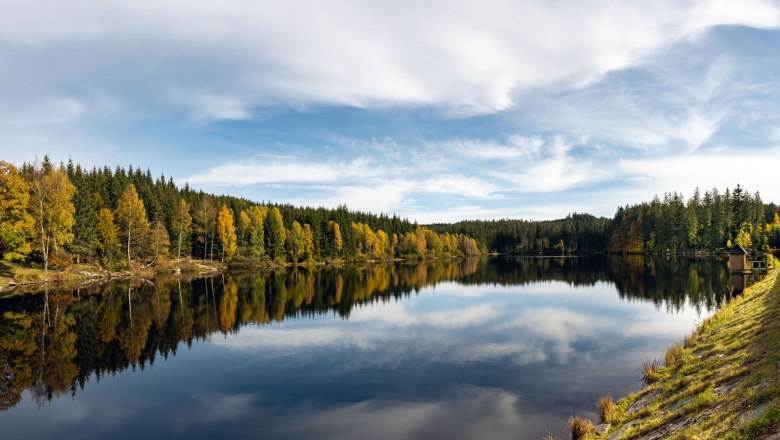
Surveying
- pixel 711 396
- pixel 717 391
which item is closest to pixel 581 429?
pixel 711 396

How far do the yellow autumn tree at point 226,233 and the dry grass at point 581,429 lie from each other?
109 m

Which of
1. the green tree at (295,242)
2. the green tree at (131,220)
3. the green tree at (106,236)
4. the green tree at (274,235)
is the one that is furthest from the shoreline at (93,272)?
the green tree at (295,242)

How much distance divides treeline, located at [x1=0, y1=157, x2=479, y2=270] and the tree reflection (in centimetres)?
1517

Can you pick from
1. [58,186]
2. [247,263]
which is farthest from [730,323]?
[247,263]

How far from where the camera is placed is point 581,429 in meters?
14.1

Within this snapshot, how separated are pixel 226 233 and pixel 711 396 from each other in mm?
112971

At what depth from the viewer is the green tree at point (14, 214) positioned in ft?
203

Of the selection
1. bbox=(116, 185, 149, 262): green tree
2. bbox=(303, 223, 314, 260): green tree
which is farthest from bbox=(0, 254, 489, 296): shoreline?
bbox=(303, 223, 314, 260): green tree

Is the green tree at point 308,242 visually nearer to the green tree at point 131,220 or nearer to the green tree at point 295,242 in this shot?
the green tree at point 295,242

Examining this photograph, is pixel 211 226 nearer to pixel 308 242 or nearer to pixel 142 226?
pixel 142 226

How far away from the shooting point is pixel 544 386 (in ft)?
65.6

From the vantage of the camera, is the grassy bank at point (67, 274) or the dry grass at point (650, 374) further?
the grassy bank at point (67, 274)

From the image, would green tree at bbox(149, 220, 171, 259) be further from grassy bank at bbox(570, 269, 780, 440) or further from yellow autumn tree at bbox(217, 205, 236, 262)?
grassy bank at bbox(570, 269, 780, 440)

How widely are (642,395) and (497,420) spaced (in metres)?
5.92
